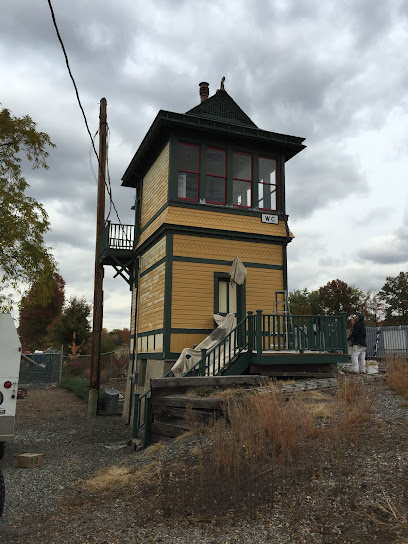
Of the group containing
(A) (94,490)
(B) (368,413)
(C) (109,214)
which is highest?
(C) (109,214)

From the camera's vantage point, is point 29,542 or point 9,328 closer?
point 29,542

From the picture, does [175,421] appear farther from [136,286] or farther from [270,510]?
[136,286]

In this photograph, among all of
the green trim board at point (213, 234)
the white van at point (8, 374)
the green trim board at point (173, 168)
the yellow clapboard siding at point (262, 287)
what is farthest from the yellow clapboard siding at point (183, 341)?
the white van at point (8, 374)

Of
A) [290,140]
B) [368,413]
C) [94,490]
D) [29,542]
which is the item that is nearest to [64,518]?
[29,542]

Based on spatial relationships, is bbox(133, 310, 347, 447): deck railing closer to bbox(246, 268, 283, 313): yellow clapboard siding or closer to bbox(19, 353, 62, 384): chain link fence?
bbox(246, 268, 283, 313): yellow clapboard siding

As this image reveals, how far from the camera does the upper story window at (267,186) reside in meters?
16.5

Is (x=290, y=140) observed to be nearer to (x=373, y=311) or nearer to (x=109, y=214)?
(x=109, y=214)

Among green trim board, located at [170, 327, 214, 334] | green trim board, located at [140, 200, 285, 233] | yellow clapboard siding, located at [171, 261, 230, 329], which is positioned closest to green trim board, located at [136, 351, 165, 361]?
green trim board, located at [170, 327, 214, 334]

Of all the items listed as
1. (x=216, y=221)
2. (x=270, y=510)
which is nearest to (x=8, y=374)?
(x=270, y=510)

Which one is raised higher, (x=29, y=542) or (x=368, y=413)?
(x=368, y=413)

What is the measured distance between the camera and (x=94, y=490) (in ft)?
22.5

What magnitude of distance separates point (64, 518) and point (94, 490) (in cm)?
127

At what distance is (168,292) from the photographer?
14.3 meters

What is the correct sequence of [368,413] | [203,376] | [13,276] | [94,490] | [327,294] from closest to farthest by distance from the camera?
1. [94,490]
2. [368,413]
3. [203,376]
4. [13,276]
5. [327,294]
